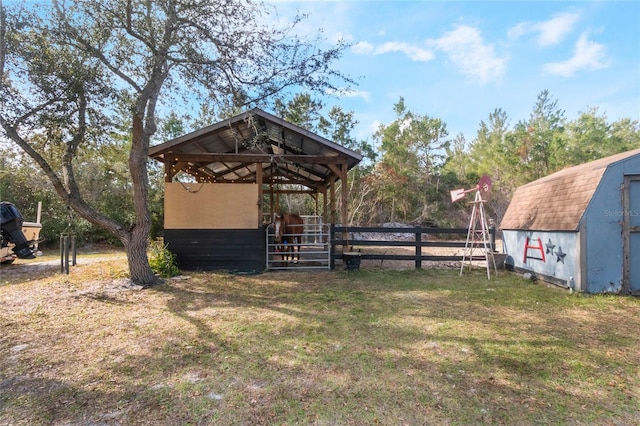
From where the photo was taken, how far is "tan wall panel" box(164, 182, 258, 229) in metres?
8.13

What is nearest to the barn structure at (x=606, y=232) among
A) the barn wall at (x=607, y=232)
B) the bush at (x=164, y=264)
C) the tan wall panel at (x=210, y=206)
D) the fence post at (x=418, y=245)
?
the barn wall at (x=607, y=232)

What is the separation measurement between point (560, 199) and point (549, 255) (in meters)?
1.16

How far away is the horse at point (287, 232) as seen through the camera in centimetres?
830

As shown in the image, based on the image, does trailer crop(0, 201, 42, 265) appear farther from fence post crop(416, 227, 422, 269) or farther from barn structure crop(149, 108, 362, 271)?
fence post crop(416, 227, 422, 269)

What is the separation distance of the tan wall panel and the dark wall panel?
0.16 m

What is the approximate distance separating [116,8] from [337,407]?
6.46 m

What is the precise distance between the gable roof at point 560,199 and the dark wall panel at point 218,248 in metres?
6.33

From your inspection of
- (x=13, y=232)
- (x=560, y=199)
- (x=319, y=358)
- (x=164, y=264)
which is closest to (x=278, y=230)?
(x=164, y=264)

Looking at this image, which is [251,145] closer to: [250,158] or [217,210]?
[250,158]

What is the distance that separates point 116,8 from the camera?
17.1ft

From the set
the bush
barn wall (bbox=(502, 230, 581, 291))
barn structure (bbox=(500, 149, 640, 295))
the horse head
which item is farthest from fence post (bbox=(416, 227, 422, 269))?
the bush

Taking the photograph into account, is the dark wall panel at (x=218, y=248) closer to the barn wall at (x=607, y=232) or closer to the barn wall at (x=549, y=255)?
the barn wall at (x=549, y=255)

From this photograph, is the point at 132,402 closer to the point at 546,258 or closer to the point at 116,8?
the point at 116,8

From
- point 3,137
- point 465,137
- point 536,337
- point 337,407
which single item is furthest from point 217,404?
point 465,137
